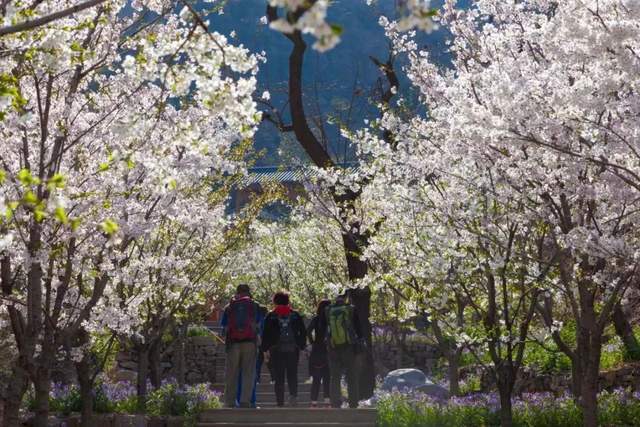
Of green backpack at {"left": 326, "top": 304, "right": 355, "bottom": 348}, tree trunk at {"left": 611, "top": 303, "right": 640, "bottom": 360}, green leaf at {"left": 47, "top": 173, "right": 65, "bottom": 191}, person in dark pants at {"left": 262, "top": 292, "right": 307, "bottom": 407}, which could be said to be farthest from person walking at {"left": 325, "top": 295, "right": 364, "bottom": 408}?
green leaf at {"left": 47, "top": 173, "right": 65, "bottom": 191}

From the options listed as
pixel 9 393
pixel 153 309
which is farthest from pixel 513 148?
pixel 153 309

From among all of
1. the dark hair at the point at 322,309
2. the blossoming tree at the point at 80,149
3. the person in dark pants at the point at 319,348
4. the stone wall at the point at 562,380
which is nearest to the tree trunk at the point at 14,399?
the blossoming tree at the point at 80,149

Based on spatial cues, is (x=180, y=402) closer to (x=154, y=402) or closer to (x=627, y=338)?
(x=154, y=402)

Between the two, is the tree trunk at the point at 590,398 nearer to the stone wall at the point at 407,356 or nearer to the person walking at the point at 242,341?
the person walking at the point at 242,341

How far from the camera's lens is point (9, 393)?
7875mm

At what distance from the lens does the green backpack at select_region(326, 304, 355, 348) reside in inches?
541

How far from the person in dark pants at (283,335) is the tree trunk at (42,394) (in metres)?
5.88

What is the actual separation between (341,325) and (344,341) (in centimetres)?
23

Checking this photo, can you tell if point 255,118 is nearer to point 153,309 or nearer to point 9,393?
point 9,393

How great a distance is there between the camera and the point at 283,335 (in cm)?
1461

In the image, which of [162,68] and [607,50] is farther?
[607,50]

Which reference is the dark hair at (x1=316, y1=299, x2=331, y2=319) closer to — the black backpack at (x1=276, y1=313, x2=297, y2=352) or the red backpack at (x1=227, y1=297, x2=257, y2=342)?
the black backpack at (x1=276, y1=313, x2=297, y2=352)

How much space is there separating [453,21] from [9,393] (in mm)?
7063

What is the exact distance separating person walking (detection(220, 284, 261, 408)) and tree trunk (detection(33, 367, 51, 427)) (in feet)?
16.1
